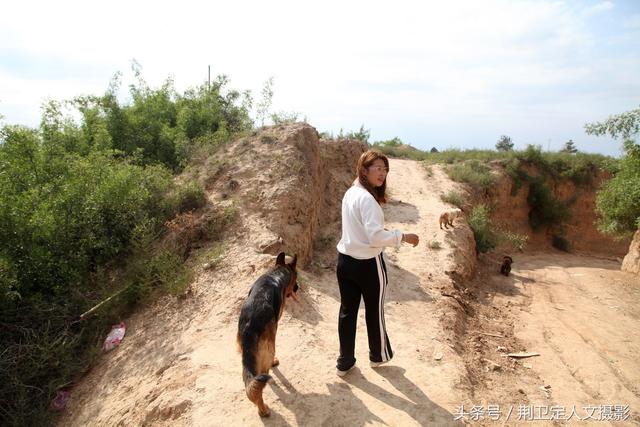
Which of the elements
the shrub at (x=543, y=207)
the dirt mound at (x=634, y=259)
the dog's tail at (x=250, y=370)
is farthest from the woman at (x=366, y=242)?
the shrub at (x=543, y=207)

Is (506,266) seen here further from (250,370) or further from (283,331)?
(250,370)

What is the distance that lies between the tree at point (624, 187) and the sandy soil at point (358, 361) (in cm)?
334

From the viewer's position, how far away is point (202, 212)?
23.4 ft

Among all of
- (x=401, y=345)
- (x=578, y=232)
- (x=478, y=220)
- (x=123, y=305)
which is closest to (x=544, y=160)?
(x=578, y=232)

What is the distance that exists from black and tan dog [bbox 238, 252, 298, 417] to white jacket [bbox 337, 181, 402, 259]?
80cm

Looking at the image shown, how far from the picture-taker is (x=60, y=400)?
4633mm

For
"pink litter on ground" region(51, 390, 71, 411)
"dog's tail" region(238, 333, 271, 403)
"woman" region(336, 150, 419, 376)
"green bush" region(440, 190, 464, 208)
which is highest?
"woman" region(336, 150, 419, 376)

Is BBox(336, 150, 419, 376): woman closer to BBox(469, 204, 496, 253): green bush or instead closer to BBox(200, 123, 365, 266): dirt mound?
BBox(200, 123, 365, 266): dirt mound

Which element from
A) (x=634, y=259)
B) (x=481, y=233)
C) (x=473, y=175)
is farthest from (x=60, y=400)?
(x=473, y=175)

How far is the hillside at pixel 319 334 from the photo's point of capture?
146 inches

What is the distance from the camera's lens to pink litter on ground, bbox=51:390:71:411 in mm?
4564

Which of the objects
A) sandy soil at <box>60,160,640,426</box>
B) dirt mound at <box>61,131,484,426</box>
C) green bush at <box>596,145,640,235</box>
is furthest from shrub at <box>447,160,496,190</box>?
sandy soil at <box>60,160,640,426</box>

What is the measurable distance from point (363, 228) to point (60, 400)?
13.9 ft

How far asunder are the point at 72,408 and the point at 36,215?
99.3 inches
